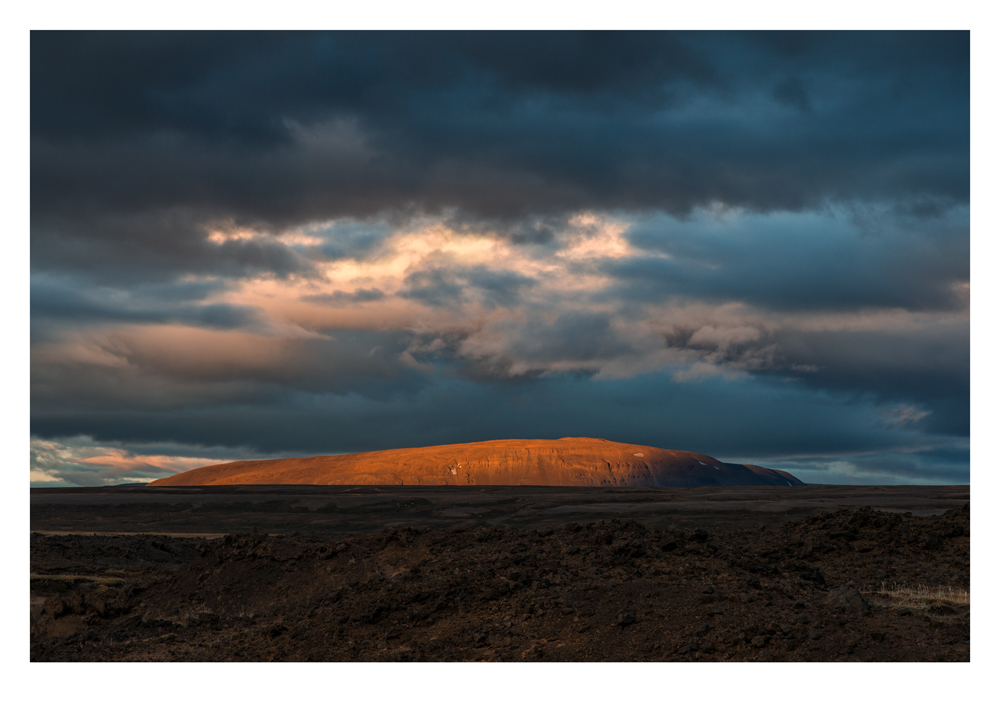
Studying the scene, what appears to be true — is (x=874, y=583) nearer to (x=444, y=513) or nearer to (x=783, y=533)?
(x=783, y=533)

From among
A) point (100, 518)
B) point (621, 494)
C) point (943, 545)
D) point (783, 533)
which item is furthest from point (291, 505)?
point (943, 545)

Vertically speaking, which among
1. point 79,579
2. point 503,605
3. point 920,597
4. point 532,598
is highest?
point 532,598

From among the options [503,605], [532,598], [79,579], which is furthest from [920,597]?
[79,579]

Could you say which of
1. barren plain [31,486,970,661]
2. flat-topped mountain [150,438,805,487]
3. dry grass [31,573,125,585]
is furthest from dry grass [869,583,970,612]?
flat-topped mountain [150,438,805,487]

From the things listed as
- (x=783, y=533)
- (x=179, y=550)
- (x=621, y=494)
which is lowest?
(x=621, y=494)

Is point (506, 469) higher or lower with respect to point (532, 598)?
lower

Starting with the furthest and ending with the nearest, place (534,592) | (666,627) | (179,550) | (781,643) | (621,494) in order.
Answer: (621,494) < (179,550) < (534,592) < (666,627) < (781,643)

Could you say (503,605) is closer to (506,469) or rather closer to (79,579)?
(79,579)
